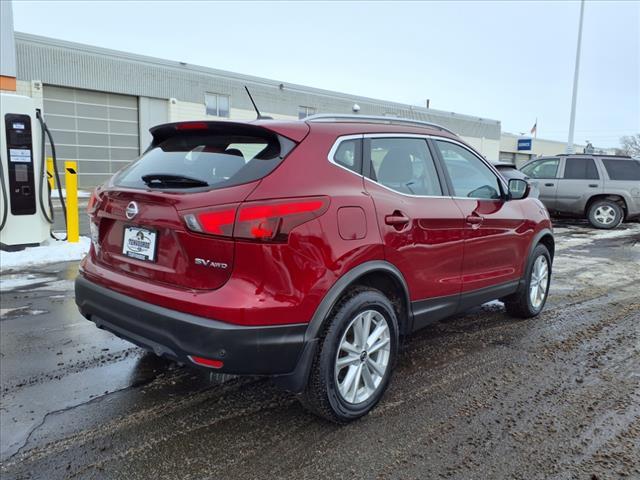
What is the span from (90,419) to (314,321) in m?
1.52

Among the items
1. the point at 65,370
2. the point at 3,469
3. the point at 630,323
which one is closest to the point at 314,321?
the point at 3,469

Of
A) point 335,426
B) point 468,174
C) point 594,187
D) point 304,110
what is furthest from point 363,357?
point 304,110

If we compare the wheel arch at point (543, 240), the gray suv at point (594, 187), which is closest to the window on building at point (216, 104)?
the gray suv at point (594, 187)

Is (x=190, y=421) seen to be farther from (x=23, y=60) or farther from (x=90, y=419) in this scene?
(x=23, y=60)

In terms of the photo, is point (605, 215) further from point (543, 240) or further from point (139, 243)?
point (139, 243)

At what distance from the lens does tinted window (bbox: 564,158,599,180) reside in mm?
12719

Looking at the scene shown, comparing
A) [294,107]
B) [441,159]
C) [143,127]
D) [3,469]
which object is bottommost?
[3,469]

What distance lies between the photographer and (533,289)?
495 centimetres

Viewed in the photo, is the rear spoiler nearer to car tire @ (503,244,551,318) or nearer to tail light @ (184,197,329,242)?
tail light @ (184,197,329,242)

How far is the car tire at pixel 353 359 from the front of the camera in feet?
9.04

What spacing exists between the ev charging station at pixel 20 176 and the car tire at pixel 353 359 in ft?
22.2

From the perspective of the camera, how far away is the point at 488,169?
429cm

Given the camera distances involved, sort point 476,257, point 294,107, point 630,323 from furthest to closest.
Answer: point 294,107 → point 630,323 → point 476,257

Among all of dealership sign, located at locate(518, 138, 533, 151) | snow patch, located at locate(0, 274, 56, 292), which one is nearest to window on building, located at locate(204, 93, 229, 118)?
snow patch, located at locate(0, 274, 56, 292)
